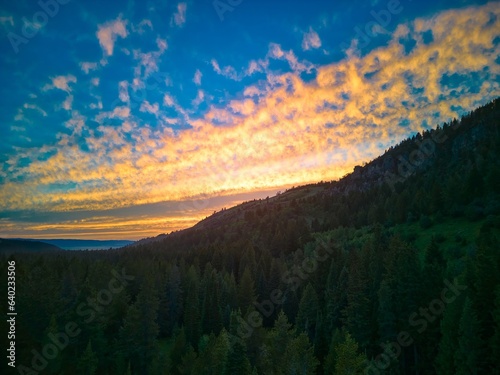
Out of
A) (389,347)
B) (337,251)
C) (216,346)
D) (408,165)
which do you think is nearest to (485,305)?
(389,347)

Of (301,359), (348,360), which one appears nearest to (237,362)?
(301,359)

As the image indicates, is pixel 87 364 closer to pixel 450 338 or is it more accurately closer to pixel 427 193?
pixel 450 338

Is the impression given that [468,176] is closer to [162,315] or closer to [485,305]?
[485,305]

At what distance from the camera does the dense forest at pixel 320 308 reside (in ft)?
112

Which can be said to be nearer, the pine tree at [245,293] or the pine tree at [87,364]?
the pine tree at [87,364]

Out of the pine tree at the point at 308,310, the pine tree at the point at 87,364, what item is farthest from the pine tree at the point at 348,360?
Result: the pine tree at the point at 87,364

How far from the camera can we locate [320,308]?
65875 mm

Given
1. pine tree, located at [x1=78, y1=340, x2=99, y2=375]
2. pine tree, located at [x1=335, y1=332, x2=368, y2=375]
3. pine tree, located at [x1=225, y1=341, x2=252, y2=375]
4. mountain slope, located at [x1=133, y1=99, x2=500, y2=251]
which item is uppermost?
mountain slope, located at [x1=133, y1=99, x2=500, y2=251]

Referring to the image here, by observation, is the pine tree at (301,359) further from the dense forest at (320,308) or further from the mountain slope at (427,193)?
the mountain slope at (427,193)

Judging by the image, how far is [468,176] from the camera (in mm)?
87438

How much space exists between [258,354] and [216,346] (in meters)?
5.80

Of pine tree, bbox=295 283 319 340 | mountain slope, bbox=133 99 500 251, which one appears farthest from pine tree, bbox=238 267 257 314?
mountain slope, bbox=133 99 500 251

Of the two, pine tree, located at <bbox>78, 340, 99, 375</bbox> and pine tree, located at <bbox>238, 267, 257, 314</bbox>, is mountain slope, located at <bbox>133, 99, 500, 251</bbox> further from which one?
pine tree, located at <bbox>78, 340, 99, 375</bbox>

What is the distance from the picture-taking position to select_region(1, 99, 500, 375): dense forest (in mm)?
34281
